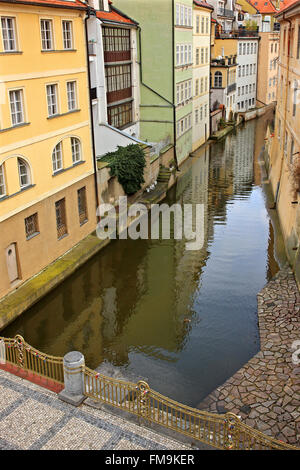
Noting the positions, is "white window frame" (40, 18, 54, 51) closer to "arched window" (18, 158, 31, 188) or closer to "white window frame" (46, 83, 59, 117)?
"white window frame" (46, 83, 59, 117)

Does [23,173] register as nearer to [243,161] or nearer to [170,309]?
[170,309]

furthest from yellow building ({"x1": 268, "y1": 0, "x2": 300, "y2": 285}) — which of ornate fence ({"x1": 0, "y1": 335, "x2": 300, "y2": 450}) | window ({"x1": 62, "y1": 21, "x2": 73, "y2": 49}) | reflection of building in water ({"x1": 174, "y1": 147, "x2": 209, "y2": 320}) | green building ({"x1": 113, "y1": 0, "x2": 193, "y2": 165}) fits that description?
window ({"x1": 62, "y1": 21, "x2": 73, "y2": 49})

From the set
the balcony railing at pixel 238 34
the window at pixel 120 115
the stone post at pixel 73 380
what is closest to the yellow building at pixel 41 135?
the stone post at pixel 73 380

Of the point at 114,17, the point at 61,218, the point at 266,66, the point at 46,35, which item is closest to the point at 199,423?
the point at 61,218

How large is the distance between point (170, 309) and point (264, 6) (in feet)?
258

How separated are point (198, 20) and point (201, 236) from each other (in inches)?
1048

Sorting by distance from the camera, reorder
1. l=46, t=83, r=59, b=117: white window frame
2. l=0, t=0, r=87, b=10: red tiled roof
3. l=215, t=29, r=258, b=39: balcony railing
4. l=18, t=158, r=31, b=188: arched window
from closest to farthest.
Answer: l=0, t=0, r=87, b=10: red tiled roof → l=18, t=158, r=31, b=188: arched window → l=46, t=83, r=59, b=117: white window frame → l=215, t=29, r=258, b=39: balcony railing

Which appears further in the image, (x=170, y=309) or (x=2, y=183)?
(x=170, y=309)

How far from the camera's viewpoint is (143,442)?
10.1m

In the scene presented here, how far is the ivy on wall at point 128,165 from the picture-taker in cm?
2706

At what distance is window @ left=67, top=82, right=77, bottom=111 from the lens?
69.6 feet

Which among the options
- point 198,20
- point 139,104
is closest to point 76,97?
point 139,104

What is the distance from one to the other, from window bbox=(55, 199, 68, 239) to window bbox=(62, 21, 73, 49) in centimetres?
685

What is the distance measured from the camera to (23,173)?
18.6 m
